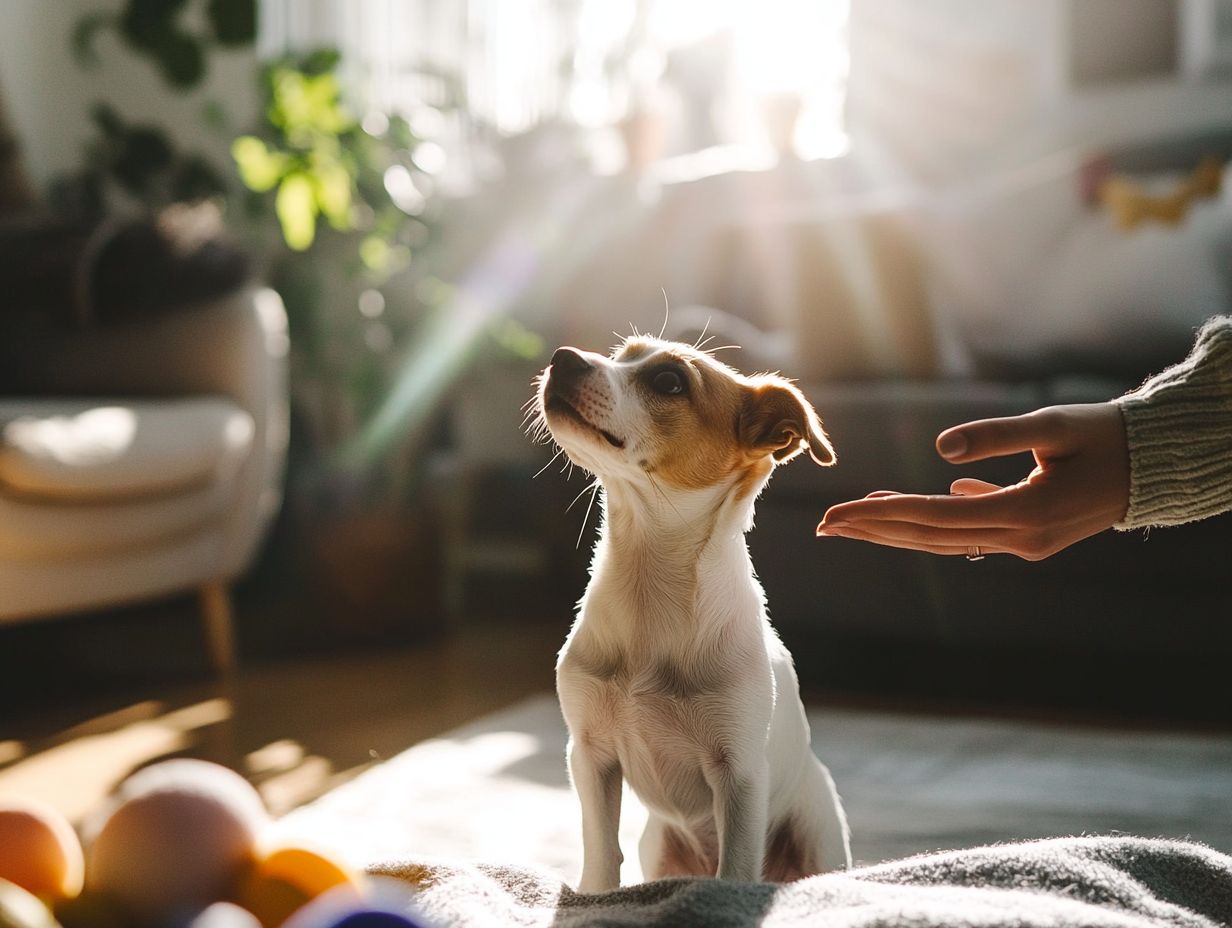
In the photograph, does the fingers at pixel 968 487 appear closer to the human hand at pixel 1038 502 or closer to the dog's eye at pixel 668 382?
the human hand at pixel 1038 502

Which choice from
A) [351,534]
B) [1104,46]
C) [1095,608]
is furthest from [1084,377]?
[351,534]

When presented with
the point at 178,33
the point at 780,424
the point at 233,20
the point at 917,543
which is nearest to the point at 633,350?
the point at 780,424

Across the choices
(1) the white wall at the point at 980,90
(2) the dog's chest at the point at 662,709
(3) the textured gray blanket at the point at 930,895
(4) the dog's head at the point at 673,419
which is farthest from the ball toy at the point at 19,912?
(1) the white wall at the point at 980,90

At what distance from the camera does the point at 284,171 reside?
11.0 ft

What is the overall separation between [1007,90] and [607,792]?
3370mm

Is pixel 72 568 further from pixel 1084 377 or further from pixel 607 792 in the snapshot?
pixel 1084 377

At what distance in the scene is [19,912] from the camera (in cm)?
81

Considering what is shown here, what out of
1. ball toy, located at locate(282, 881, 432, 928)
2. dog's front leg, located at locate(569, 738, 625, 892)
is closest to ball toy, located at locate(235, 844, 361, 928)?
ball toy, located at locate(282, 881, 432, 928)

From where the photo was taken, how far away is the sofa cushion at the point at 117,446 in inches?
89.0

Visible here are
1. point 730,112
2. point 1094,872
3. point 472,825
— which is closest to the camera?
point 1094,872

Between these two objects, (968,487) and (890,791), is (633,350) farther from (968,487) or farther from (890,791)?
(890,791)

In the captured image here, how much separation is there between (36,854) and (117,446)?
5.04ft

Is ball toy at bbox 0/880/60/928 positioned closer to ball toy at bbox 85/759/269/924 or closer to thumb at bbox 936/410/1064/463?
ball toy at bbox 85/759/269/924

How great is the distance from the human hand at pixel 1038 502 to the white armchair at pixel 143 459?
70.4 inches
